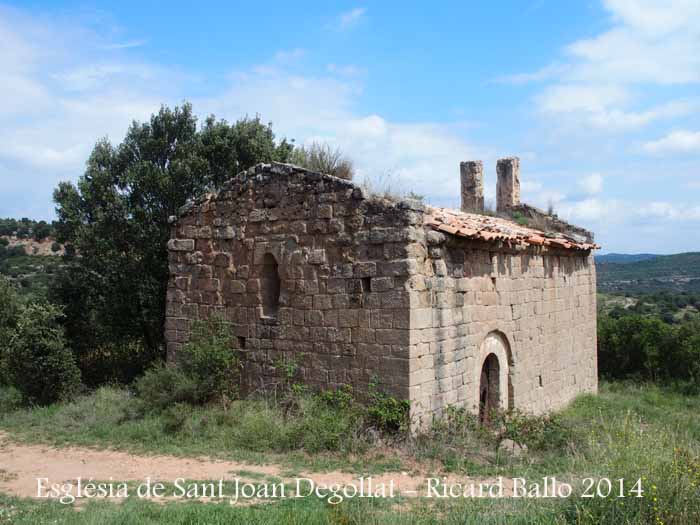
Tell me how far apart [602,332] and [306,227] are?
12.3 m

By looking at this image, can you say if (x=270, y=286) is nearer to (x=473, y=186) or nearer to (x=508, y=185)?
(x=473, y=186)

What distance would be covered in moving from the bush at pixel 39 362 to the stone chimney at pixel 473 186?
911 centimetres

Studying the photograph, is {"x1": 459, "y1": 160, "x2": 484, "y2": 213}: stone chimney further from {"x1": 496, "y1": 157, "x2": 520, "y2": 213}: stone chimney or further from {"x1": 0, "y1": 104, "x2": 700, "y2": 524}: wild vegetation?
{"x1": 0, "y1": 104, "x2": 700, "y2": 524}: wild vegetation

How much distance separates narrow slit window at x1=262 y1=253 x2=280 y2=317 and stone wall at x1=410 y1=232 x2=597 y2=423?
274cm

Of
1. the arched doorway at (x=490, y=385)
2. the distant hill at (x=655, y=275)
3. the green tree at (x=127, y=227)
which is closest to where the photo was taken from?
the arched doorway at (x=490, y=385)

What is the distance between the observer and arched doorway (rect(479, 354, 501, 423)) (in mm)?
10859

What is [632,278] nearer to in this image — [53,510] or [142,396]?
[142,396]

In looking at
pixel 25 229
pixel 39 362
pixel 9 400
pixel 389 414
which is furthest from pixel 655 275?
pixel 9 400

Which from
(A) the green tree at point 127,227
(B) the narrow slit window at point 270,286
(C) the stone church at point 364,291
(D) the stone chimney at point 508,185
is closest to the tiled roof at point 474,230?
(C) the stone church at point 364,291

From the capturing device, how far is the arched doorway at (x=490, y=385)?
35.6ft

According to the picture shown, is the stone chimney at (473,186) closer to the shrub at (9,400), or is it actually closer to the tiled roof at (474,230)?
the tiled roof at (474,230)

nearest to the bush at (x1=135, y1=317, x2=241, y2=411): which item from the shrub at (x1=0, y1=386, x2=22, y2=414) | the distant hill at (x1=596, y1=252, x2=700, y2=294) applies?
the shrub at (x1=0, y1=386, x2=22, y2=414)

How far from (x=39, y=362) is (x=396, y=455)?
703 cm

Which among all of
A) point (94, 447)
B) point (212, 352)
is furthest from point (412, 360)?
point (94, 447)
